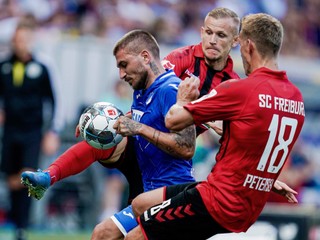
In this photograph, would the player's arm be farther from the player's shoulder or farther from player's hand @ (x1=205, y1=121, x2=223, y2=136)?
the player's shoulder

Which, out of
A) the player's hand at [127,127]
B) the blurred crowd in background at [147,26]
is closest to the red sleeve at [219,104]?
the player's hand at [127,127]

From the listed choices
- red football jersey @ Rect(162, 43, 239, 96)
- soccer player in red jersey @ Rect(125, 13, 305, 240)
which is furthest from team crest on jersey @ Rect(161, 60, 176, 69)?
soccer player in red jersey @ Rect(125, 13, 305, 240)

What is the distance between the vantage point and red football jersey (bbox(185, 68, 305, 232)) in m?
7.05

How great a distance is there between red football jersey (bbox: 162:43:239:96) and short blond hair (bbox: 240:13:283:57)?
4.70 ft

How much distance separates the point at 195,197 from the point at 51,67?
616 centimetres

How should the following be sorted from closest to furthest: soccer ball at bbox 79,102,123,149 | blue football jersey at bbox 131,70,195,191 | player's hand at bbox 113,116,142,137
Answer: player's hand at bbox 113,116,142,137
blue football jersey at bbox 131,70,195,191
soccer ball at bbox 79,102,123,149

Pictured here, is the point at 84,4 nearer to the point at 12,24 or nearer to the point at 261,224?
the point at 12,24

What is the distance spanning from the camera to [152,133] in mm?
7414

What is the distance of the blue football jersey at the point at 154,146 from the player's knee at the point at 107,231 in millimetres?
440

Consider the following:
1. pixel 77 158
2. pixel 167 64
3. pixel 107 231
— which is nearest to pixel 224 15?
pixel 167 64

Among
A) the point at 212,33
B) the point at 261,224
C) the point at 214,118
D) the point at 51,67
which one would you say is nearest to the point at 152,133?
the point at 214,118

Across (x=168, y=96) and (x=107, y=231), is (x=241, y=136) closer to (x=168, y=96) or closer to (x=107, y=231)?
(x=168, y=96)

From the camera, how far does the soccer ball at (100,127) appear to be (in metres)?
7.90

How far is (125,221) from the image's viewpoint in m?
8.19
